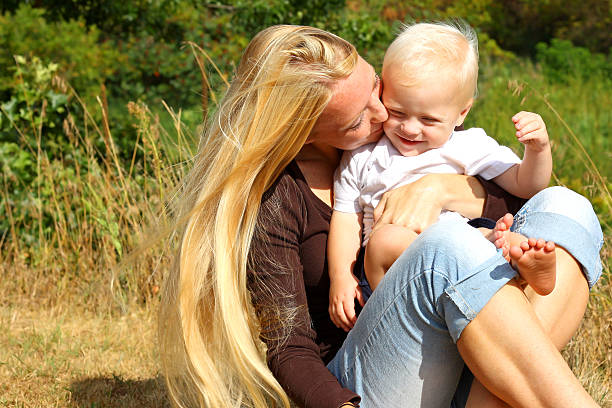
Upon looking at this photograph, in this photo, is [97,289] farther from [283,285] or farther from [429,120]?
[429,120]

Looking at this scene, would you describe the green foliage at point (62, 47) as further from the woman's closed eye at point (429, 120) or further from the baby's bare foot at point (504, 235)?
the baby's bare foot at point (504, 235)

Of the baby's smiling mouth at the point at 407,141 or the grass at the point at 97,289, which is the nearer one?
the baby's smiling mouth at the point at 407,141

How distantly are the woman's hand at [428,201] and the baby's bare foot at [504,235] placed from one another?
9.5 inches

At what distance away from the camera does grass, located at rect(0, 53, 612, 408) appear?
8.98 feet

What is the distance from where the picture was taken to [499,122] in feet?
18.2

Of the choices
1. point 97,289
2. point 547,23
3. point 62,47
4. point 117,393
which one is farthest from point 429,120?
point 547,23

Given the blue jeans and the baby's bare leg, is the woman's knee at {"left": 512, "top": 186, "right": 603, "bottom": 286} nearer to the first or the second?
the blue jeans

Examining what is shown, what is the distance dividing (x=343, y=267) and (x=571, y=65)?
21.2 feet

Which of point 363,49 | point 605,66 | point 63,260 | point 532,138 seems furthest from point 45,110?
point 605,66

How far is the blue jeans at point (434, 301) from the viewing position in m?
1.65

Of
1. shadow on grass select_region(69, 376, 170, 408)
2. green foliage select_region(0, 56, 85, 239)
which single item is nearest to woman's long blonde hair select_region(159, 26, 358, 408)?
shadow on grass select_region(69, 376, 170, 408)

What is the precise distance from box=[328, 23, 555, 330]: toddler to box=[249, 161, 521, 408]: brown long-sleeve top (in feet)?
0.23

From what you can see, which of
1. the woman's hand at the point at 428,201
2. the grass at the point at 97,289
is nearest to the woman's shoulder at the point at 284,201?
the woman's hand at the point at 428,201

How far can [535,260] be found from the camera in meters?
1.60
